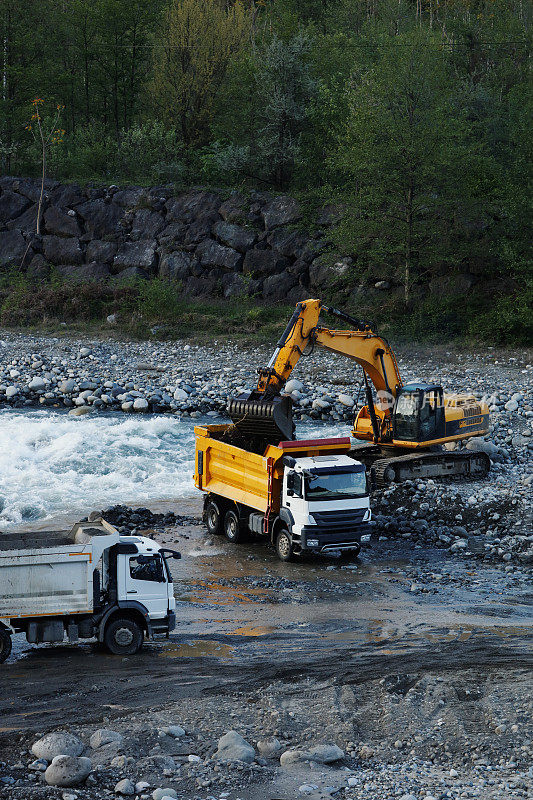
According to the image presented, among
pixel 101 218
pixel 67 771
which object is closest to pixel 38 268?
pixel 101 218

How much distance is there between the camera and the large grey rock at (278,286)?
43344 mm

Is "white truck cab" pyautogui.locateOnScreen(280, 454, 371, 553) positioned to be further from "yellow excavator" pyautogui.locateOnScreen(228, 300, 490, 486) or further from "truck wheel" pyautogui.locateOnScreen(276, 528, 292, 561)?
"yellow excavator" pyautogui.locateOnScreen(228, 300, 490, 486)

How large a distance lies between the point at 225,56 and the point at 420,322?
20.0 m

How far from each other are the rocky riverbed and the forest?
5.98m

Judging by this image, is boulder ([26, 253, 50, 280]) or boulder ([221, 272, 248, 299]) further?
boulder ([26, 253, 50, 280])

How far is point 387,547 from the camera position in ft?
59.9

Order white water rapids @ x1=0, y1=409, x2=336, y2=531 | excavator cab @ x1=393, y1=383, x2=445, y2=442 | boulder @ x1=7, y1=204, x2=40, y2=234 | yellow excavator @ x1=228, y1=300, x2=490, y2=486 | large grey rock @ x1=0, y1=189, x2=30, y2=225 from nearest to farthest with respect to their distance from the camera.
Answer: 1. yellow excavator @ x1=228, y1=300, x2=490, y2=486
2. white water rapids @ x1=0, y1=409, x2=336, y2=531
3. excavator cab @ x1=393, y1=383, x2=445, y2=442
4. boulder @ x1=7, y1=204, x2=40, y2=234
5. large grey rock @ x1=0, y1=189, x2=30, y2=225

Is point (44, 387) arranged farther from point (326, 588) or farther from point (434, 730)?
point (434, 730)

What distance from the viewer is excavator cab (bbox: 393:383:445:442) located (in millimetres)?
21875

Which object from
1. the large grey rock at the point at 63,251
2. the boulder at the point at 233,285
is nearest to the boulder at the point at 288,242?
the boulder at the point at 233,285

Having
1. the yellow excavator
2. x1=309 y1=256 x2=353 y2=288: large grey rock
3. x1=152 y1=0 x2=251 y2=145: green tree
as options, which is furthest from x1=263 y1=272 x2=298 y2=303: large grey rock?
the yellow excavator

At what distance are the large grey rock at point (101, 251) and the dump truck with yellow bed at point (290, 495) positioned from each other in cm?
2785

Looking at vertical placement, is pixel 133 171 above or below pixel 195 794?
above

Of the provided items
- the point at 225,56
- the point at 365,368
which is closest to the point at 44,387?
the point at 365,368
